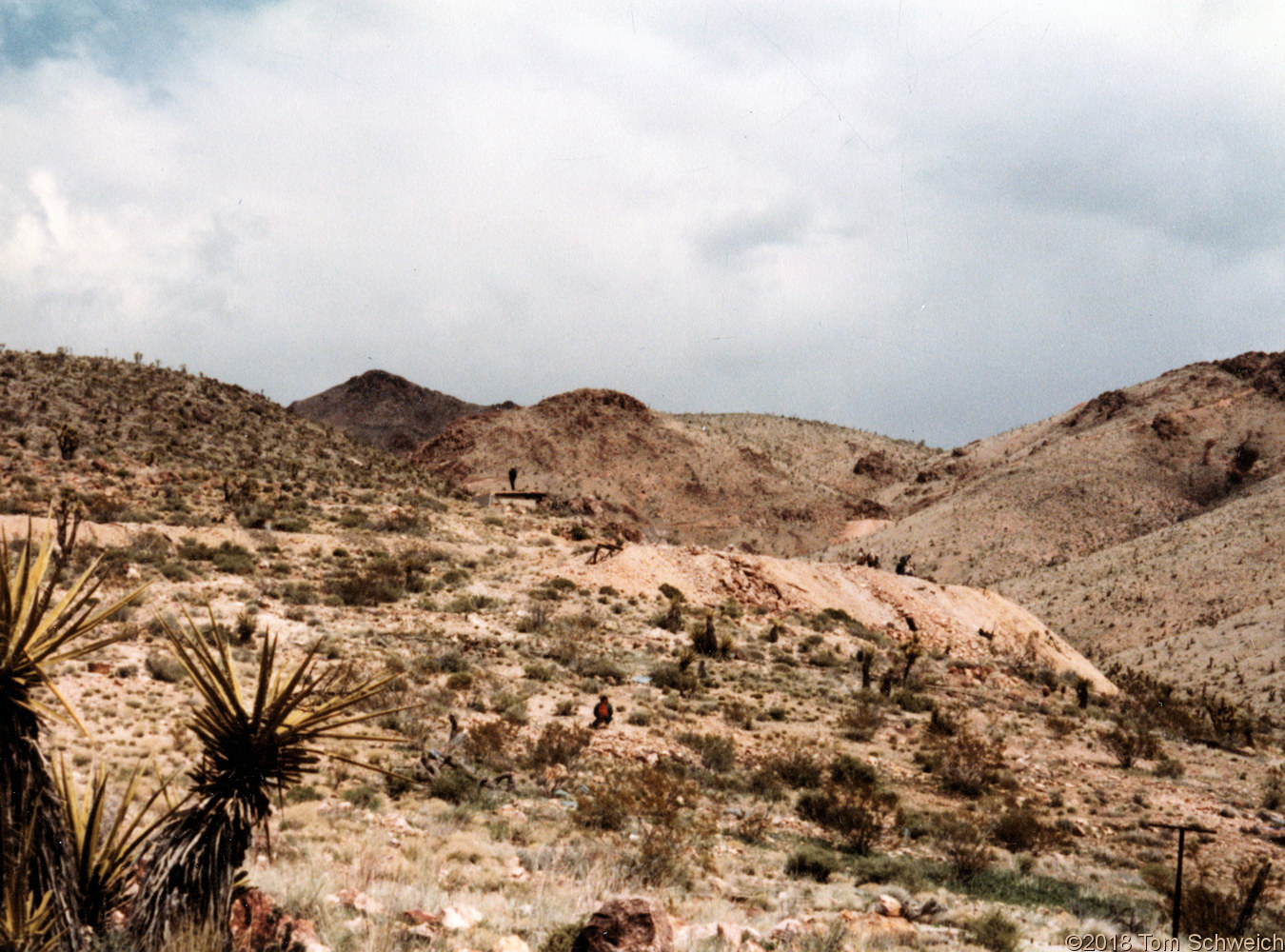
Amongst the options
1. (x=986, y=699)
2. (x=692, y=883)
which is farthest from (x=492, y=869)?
(x=986, y=699)

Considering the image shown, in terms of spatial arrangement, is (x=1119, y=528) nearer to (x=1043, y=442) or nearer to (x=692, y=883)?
(x=1043, y=442)

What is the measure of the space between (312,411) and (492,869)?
12148 centimetres

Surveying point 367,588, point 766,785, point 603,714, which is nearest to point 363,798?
point 603,714

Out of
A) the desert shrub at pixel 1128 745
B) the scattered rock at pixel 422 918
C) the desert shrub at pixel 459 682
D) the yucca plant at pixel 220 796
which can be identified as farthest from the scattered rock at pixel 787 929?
the desert shrub at pixel 1128 745

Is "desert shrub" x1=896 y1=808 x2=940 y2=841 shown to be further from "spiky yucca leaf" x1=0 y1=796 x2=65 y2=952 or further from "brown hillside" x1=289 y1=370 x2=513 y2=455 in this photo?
"brown hillside" x1=289 y1=370 x2=513 y2=455

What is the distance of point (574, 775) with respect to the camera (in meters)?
13.7

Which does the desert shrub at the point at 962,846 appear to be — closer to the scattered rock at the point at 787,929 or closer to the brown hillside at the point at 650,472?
the scattered rock at the point at 787,929

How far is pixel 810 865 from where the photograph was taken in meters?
10.7

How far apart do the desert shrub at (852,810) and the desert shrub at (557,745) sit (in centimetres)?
394

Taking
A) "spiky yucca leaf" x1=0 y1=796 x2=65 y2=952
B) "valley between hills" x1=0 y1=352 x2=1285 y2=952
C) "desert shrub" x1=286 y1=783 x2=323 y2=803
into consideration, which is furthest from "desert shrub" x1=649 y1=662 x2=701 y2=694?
"spiky yucca leaf" x1=0 y1=796 x2=65 y2=952

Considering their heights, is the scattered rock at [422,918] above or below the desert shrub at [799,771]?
above

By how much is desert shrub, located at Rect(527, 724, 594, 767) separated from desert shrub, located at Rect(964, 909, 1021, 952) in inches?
287

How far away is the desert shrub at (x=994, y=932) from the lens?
26.1 ft

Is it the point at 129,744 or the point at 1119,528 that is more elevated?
the point at 1119,528
